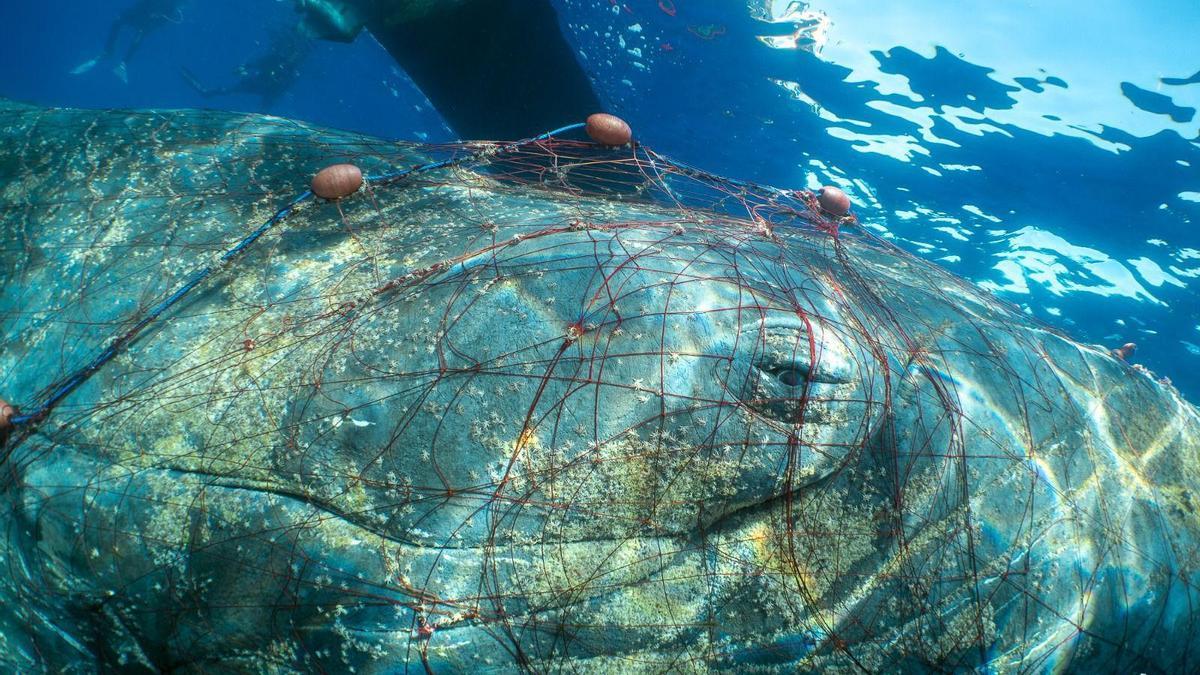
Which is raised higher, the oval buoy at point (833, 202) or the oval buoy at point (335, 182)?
the oval buoy at point (335, 182)

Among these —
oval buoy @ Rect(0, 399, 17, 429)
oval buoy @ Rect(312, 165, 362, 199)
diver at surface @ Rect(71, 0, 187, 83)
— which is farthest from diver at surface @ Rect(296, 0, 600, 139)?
diver at surface @ Rect(71, 0, 187, 83)

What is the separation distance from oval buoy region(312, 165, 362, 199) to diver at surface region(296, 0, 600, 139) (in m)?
7.61

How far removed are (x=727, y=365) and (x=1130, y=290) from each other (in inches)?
635

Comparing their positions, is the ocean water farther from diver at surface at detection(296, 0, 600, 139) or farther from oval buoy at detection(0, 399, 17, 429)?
diver at surface at detection(296, 0, 600, 139)

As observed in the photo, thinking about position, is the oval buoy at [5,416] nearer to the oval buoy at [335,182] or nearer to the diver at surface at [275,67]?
the oval buoy at [335,182]

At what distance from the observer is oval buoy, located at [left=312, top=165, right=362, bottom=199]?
12.0 feet

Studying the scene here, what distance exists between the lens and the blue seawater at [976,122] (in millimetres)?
9367

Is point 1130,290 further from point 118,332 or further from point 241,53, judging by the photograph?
point 241,53

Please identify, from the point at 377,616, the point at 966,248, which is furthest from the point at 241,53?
the point at 377,616

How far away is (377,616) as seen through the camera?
94.5 inches

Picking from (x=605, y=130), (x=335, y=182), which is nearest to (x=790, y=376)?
(x=605, y=130)

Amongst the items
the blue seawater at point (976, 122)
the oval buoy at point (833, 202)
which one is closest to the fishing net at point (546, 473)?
the oval buoy at point (833, 202)

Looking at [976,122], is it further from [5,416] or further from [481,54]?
[5,416]

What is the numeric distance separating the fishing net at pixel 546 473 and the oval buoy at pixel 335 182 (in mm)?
444
